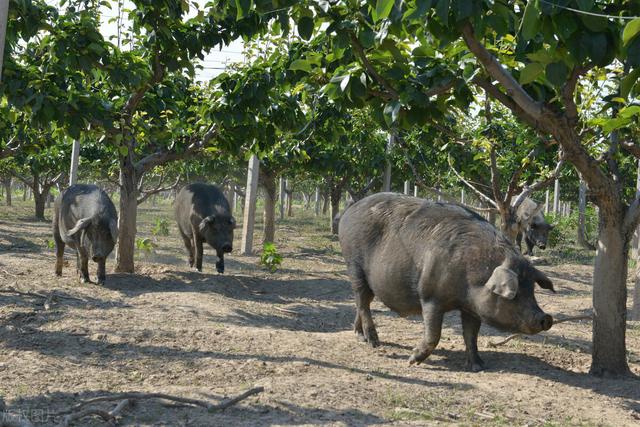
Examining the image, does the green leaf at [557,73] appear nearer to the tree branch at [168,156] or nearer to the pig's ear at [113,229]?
the tree branch at [168,156]

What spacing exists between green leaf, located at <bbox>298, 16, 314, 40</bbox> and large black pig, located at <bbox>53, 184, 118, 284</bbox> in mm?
7066

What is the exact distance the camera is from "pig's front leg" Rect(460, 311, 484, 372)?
6.69m

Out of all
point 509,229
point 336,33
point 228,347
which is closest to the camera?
point 336,33

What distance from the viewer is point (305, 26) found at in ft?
16.2

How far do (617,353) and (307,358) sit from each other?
9.45ft

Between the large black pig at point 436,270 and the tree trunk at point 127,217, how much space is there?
5.39 meters

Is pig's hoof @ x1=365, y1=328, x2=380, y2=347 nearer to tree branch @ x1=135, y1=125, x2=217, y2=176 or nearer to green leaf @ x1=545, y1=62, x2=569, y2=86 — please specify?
green leaf @ x1=545, y1=62, x2=569, y2=86

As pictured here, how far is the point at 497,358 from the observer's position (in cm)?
711

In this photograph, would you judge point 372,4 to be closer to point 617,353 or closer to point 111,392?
point 111,392

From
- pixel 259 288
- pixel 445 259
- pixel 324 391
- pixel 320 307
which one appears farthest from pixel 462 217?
pixel 259 288

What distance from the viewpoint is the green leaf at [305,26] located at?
4.91 metres

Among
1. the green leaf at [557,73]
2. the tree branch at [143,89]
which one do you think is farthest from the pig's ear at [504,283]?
the tree branch at [143,89]

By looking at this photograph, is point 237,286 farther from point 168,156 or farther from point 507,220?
point 507,220

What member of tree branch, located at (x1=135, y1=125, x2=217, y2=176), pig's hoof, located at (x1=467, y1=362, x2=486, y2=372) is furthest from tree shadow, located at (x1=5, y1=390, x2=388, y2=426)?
tree branch, located at (x1=135, y1=125, x2=217, y2=176)
